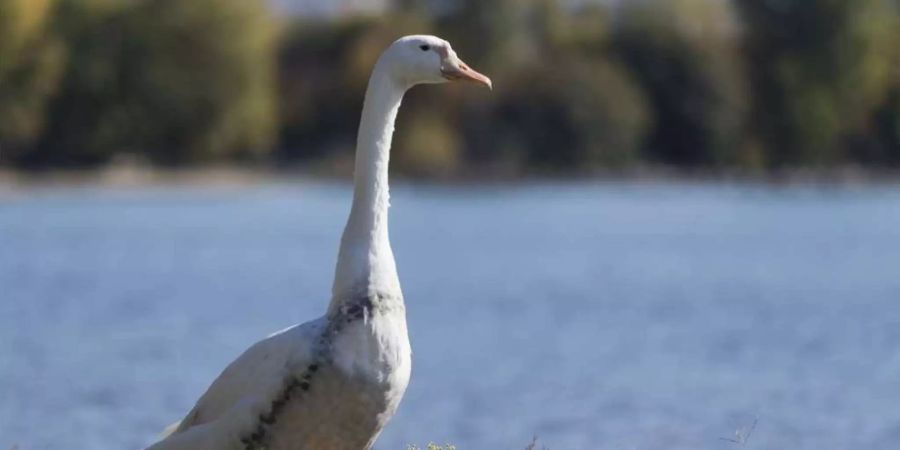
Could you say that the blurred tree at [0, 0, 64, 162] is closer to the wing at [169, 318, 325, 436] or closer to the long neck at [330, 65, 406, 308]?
the long neck at [330, 65, 406, 308]

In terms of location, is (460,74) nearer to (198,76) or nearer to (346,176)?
(198,76)

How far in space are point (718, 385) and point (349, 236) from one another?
48.6ft

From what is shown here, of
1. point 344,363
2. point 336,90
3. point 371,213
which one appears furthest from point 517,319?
point 336,90

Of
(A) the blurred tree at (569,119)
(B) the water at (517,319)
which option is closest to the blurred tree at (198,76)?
(A) the blurred tree at (569,119)

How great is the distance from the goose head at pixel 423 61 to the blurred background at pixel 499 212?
3.11 meters

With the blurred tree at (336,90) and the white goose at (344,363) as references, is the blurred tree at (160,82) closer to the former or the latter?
the blurred tree at (336,90)

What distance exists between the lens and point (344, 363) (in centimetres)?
843

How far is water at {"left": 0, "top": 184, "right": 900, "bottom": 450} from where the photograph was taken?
19734 millimetres

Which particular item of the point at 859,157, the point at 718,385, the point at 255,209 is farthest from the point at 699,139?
the point at 718,385

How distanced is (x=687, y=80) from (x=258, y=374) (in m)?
93.6

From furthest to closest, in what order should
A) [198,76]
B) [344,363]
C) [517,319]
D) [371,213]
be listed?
[198,76] → [517,319] → [371,213] → [344,363]

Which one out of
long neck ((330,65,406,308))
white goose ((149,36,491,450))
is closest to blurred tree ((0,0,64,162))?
long neck ((330,65,406,308))

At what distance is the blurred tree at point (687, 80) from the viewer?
3873 inches

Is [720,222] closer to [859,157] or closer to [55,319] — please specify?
[55,319]
